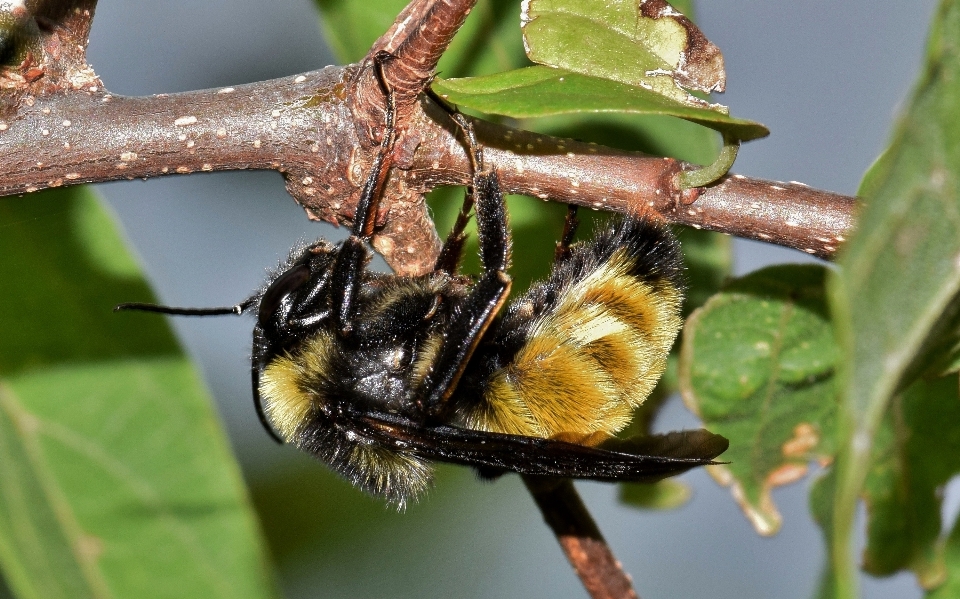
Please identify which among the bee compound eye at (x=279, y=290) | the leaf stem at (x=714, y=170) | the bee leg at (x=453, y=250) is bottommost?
the bee compound eye at (x=279, y=290)

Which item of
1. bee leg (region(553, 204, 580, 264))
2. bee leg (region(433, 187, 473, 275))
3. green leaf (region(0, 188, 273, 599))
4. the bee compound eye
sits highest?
bee leg (region(553, 204, 580, 264))

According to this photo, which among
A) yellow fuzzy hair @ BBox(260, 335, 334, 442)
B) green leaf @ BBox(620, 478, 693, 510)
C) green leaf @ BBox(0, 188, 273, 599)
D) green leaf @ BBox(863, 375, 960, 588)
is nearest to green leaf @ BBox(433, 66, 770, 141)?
yellow fuzzy hair @ BBox(260, 335, 334, 442)

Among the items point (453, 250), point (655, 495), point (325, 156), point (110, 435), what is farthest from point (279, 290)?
point (655, 495)

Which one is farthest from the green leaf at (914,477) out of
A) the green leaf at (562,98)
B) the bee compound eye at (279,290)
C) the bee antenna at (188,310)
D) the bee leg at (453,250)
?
the bee antenna at (188,310)

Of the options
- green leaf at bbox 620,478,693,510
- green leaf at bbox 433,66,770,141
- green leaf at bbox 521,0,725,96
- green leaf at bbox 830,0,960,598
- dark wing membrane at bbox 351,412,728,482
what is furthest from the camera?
green leaf at bbox 620,478,693,510

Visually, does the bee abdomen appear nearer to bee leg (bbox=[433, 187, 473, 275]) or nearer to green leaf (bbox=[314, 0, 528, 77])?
bee leg (bbox=[433, 187, 473, 275])

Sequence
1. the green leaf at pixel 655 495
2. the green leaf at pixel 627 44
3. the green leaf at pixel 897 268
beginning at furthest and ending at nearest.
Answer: the green leaf at pixel 655 495, the green leaf at pixel 627 44, the green leaf at pixel 897 268

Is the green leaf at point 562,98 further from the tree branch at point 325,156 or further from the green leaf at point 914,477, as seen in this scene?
the green leaf at point 914,477
